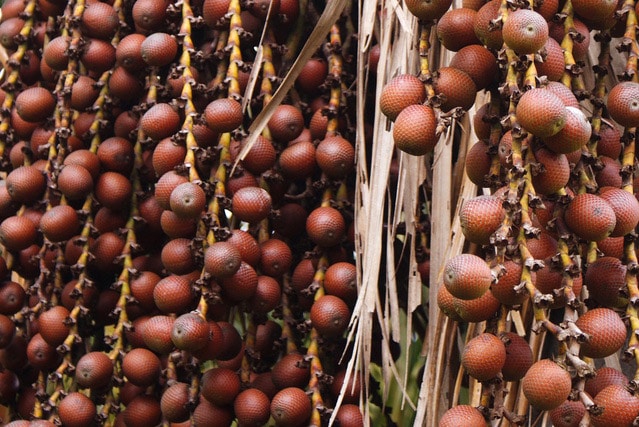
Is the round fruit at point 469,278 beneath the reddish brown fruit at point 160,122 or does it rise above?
beneath

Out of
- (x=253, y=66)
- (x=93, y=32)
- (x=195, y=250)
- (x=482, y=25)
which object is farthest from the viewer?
(x=93, y=32)

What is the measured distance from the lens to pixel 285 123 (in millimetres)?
1396

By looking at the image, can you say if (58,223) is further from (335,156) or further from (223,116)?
(335,156)

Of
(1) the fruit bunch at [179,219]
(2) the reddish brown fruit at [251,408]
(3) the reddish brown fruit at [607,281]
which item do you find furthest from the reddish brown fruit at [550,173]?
(2) the reddish brown fruit at [251,408]

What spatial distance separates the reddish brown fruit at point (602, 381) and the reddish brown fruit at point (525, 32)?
34cm

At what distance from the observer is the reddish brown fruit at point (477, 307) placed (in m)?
0.92

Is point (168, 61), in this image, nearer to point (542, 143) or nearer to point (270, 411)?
point (270, 411)

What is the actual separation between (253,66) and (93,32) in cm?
31

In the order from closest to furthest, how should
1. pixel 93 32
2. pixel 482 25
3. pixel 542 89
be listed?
pixel 542 89
pixel 482 25
pixel 93 32

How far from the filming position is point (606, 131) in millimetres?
1071

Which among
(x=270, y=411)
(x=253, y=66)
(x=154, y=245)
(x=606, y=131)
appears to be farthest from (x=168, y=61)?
(x=606, y=131)

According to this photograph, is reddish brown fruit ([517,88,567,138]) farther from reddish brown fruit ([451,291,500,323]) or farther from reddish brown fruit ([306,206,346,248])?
reddish brown fruit ([306,206,346,248])

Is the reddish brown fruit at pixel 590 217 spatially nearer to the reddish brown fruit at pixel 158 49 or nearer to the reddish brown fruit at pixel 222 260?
the reddish brown fruit at pixel 222 260

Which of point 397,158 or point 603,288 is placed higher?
point 397,158
